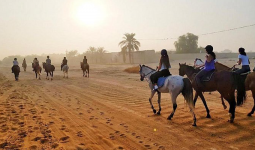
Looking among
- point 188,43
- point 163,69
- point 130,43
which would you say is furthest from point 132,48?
point 163,69

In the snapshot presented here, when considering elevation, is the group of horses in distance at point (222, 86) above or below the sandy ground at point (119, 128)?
above

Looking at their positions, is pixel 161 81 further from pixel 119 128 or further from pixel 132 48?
pixel 132 48

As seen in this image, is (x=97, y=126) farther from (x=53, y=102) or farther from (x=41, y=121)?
(x=53, y=102)

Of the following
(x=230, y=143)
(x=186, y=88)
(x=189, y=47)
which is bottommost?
(x=230, y=143)

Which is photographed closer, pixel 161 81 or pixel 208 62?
pixel 208 62

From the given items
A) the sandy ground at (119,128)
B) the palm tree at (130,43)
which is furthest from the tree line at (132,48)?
the sandy ground at (119,128)

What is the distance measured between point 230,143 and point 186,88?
2290 mm

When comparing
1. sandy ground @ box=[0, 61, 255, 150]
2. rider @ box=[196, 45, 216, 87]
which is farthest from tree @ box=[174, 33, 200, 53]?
rider @ box=[196, 45, 216, 87]

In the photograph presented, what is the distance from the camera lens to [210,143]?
17.5 ft

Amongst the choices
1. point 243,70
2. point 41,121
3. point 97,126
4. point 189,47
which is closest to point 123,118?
point 97,126

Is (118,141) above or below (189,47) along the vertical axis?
below

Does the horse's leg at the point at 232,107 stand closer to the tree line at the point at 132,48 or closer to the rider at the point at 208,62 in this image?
the rider at the point at 208,62

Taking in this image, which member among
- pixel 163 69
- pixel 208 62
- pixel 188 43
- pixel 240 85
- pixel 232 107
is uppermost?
pixel 188 43

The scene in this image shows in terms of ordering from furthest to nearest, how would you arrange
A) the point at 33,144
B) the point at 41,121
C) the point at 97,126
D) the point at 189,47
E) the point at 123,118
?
the point at 189,47 < the point at 123,118 < the point at 41,121 < the point at 97,126 < the point at 33,144
